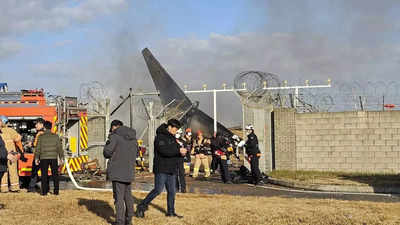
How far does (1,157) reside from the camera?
11109mm

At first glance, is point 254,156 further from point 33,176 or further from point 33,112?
point 33,112

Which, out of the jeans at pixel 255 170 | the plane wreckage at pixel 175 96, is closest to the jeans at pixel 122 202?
the jeans at pixel 255 170

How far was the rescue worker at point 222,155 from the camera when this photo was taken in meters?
16.1

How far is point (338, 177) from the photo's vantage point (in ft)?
53.0

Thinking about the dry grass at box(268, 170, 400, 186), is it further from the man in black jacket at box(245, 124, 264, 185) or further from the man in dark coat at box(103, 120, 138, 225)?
the man in dark coat at box(103, 120, 138, 225)

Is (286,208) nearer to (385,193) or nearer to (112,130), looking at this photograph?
(112,130)

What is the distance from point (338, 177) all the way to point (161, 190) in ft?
28.2

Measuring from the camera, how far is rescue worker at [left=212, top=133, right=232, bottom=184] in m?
16.1

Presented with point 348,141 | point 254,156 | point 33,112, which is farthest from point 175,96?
point 33,112

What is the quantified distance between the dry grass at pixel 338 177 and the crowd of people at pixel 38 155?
660cm

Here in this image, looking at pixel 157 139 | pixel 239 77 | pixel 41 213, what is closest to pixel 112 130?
pixel 157 139

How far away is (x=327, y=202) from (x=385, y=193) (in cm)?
391

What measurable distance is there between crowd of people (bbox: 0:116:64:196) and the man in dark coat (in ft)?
12.4

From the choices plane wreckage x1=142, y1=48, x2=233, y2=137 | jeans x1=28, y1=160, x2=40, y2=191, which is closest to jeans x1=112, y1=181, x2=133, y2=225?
jeans x1=28, y1=160, x2=40, y2=191
